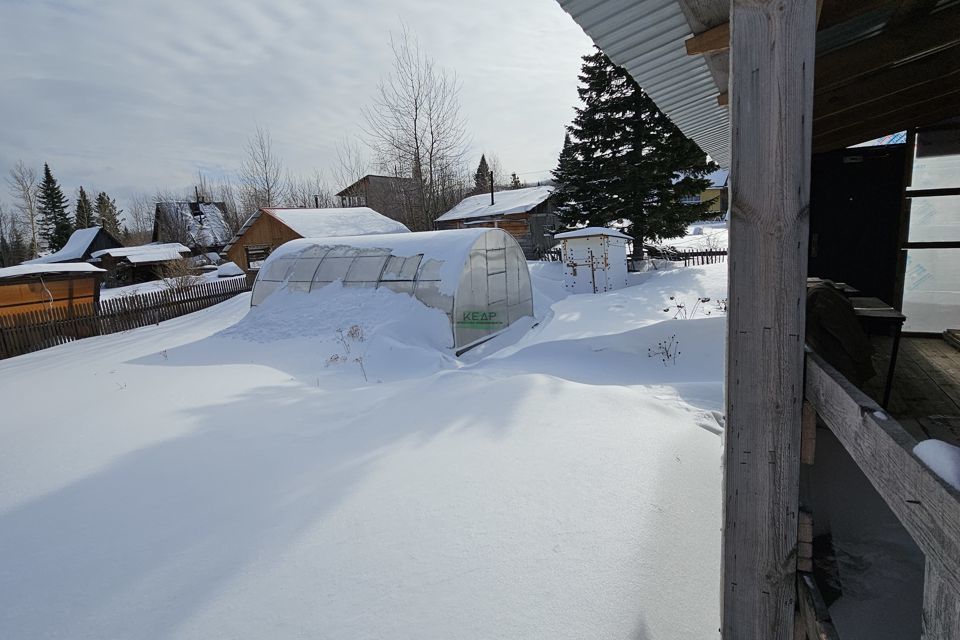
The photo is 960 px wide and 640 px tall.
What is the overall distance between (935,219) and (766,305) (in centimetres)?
558

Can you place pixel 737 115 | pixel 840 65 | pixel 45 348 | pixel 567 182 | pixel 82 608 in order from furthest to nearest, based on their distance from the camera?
pixel 567 182 < pixel 45 348 < pixel 840 65 < pixel 82 608 < pixel 737 115

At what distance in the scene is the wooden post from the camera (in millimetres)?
1266

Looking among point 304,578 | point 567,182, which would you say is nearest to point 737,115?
point 304,578

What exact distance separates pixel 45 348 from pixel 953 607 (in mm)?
16828

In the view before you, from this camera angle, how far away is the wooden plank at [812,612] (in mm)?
1302

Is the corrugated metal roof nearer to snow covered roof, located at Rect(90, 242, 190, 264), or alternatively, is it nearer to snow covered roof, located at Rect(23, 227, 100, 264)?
snow covered roof, located at Rect(90, 242, 190, 264)

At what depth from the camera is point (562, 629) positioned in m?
1.92

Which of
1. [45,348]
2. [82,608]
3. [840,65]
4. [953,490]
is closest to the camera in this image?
[953,490]

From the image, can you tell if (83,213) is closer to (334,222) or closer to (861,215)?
(334,222)

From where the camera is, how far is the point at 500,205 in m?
32.1

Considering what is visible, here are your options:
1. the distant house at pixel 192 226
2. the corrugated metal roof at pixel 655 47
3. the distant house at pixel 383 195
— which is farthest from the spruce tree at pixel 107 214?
the corrugated metal roof at pixel 655 47

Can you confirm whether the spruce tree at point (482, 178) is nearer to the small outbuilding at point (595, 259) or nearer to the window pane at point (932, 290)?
the small outbuilding at point (595, 259)

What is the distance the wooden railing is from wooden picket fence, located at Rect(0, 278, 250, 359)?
636 inches

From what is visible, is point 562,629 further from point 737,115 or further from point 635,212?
point 635,212
